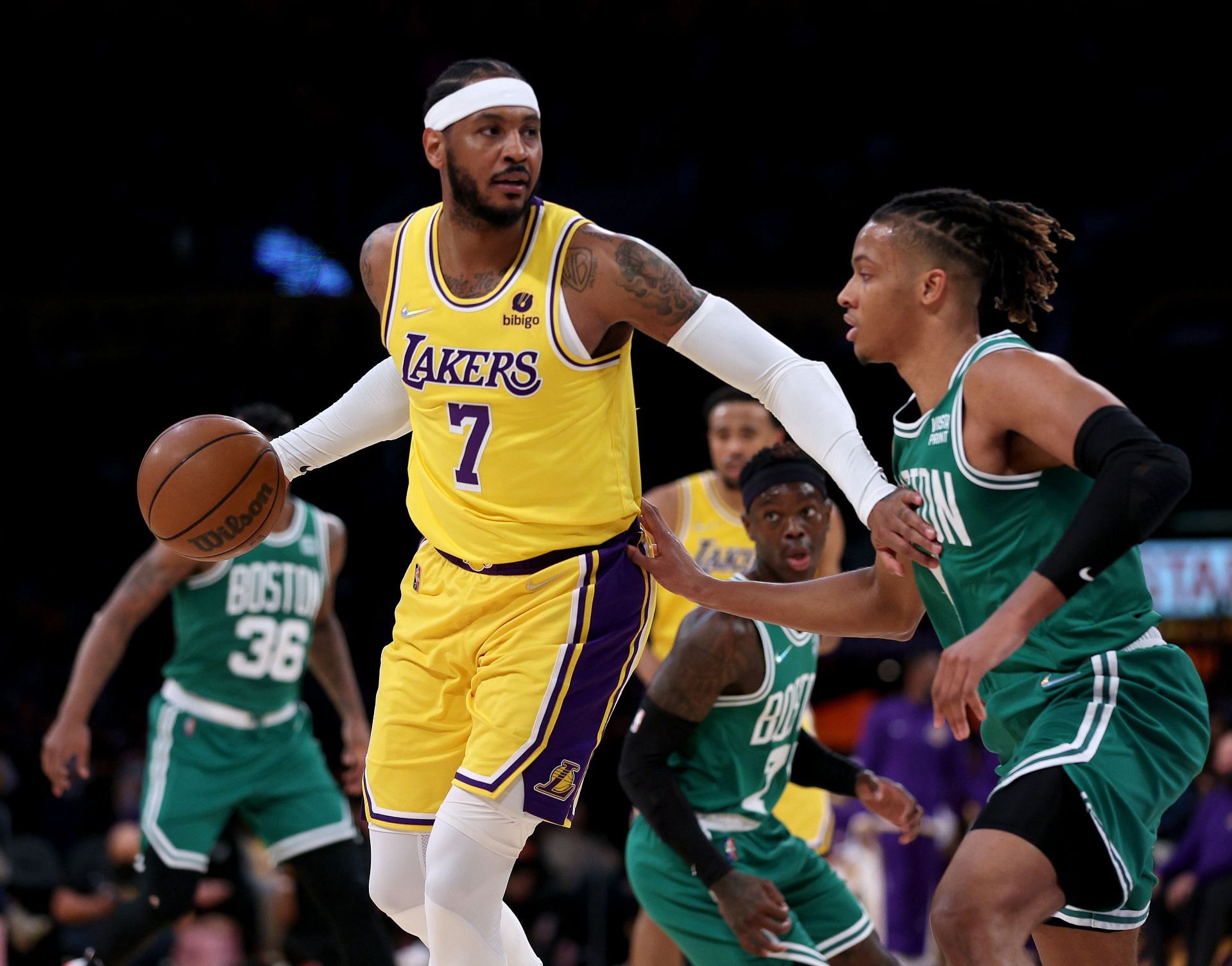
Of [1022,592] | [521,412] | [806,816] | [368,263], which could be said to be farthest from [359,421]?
[806,816]

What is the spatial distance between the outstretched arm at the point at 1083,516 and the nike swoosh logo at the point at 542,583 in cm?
101

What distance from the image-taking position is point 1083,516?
2.77m

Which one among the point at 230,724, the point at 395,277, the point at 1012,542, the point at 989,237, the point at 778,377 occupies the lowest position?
the point at 230,724

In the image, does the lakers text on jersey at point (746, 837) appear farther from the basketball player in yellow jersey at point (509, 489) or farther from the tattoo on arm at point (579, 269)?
the tattoo on arm at point (579, 269)

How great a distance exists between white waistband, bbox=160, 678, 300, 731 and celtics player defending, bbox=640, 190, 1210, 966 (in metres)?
2.60

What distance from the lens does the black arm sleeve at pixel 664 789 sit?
3.88 meters

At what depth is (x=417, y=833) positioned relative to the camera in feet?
11.7

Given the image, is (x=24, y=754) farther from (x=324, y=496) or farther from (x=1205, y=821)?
(x=1205, y=821)

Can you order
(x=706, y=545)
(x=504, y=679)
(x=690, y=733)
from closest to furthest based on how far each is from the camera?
(x=504, y=679) < (x=690, y=733) < (x=706, y=545)

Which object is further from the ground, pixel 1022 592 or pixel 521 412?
pixel 521 412

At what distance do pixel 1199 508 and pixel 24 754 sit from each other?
9474 mm

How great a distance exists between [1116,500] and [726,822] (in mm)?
1808

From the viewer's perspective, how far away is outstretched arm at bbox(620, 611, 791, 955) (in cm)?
384

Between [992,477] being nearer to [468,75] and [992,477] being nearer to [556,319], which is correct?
[556,319]
